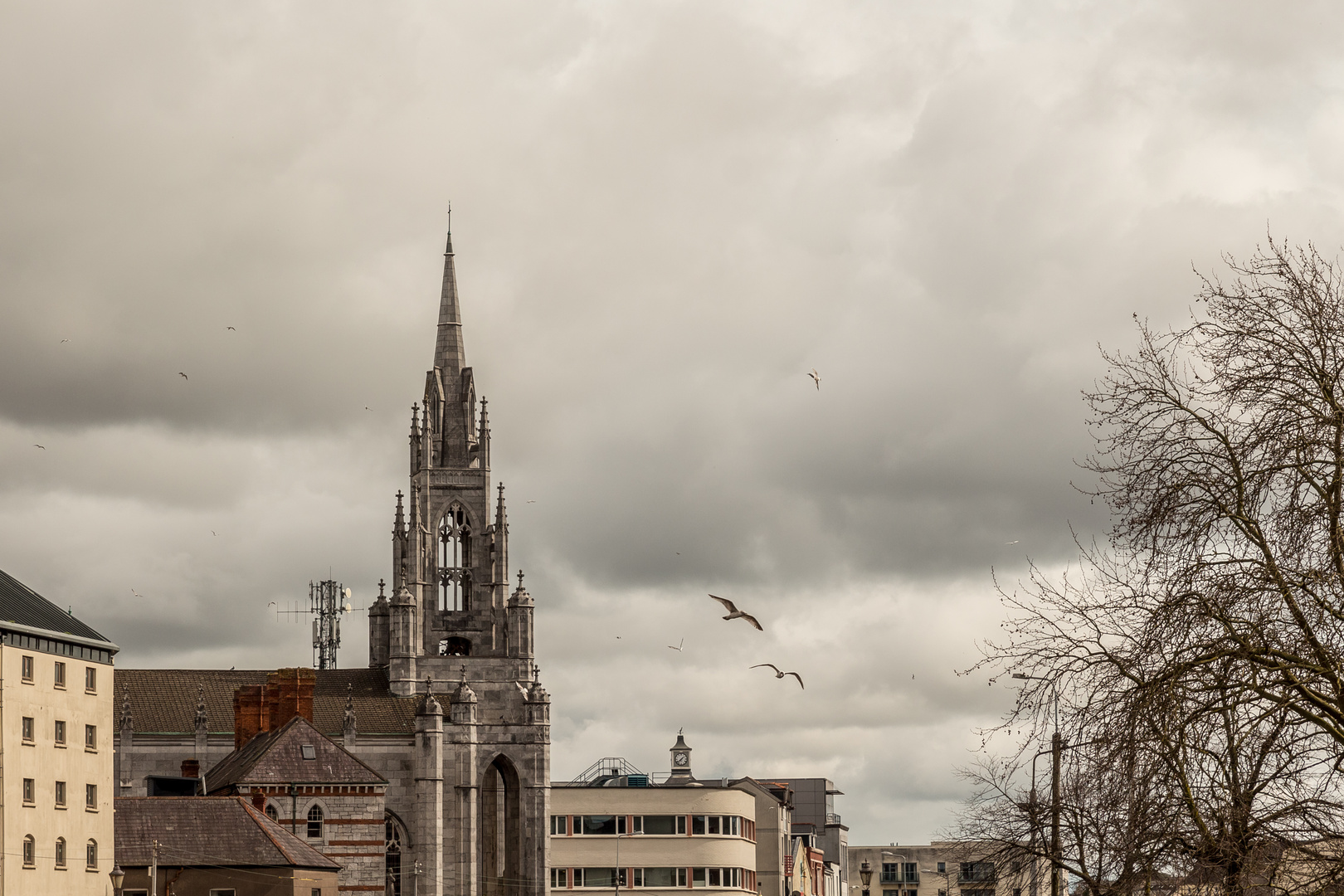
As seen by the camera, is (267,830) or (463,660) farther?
(463,660)

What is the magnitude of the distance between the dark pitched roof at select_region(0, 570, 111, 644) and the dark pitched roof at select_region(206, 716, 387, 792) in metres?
10.8

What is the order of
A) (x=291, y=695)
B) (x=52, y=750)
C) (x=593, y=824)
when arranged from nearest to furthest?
(x=52, y=750)
(x=291, y=695)
(x=593, y=824)

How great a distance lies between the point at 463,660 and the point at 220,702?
14.5 meters

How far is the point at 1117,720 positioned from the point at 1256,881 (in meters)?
2.62

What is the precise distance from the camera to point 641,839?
363 ft

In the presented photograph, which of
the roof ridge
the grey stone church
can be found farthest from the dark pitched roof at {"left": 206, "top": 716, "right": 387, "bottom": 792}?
the roof ridge

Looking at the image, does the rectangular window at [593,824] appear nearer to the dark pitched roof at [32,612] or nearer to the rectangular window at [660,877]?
the rectangular window at [660,877]

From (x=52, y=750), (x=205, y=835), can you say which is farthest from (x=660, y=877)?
(x=52, y=750)

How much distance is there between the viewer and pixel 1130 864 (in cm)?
1914

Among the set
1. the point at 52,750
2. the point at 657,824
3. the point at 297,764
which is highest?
the point at 52,750

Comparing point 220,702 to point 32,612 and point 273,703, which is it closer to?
point 273,703

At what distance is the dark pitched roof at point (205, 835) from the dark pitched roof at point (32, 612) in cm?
731

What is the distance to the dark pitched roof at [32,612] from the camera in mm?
69250

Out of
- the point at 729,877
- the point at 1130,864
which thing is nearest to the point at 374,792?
the point at 729,877
